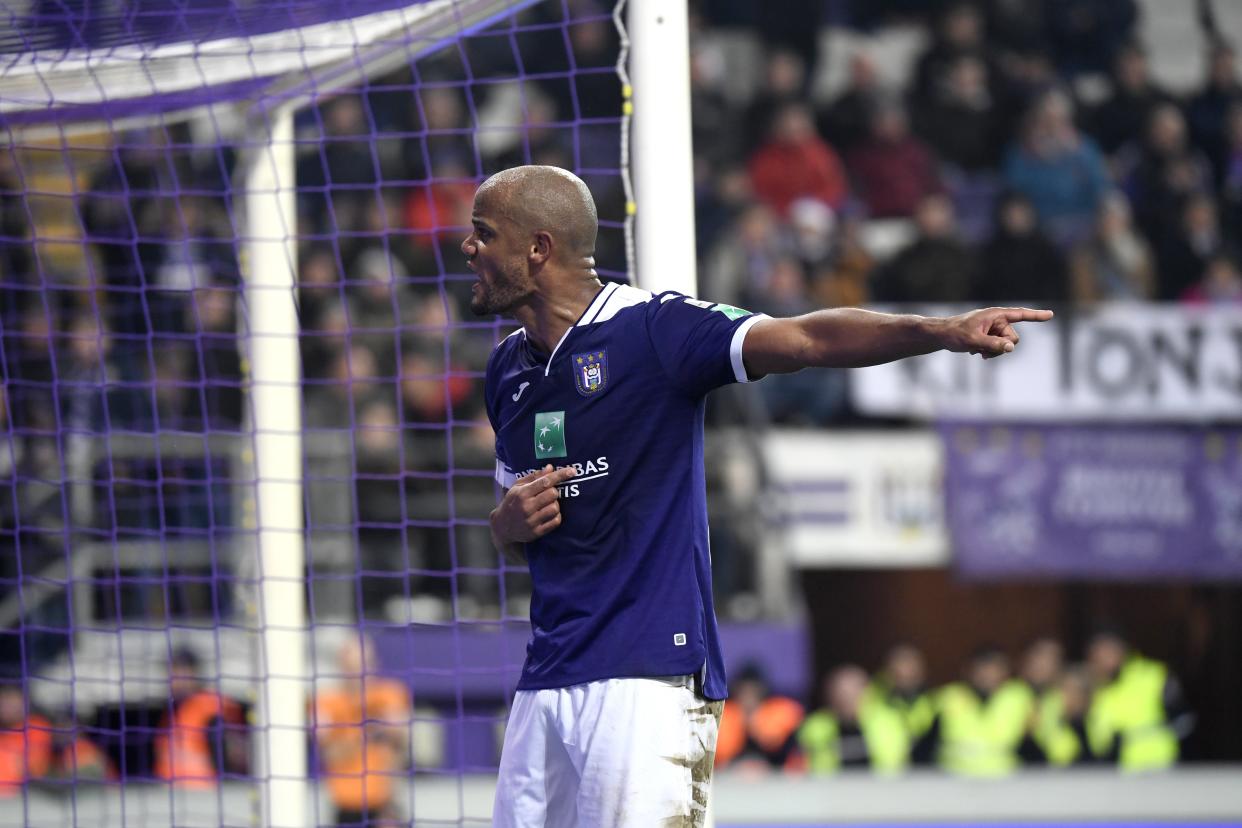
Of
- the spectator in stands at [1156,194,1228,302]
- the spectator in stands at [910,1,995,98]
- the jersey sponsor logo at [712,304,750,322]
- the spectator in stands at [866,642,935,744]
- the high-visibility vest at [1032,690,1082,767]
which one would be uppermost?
the spectator in stands at [910,1,995,98]

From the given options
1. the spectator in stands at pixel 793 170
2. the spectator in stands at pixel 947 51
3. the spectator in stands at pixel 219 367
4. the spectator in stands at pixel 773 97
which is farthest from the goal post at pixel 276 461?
the spectator in stands at pixel 947 51

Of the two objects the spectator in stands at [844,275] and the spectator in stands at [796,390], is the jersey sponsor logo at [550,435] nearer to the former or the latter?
the spectator in stands at [796,390]

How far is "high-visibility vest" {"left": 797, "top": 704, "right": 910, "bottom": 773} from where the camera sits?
32.8 feet

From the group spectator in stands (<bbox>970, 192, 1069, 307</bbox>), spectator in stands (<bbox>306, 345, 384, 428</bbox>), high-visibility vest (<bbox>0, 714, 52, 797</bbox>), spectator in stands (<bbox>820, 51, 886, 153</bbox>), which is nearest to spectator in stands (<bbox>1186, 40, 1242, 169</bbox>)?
spectator in stands (<bbox>970, 192, 1069, 307</bbox>)

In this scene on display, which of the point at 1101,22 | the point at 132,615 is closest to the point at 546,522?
the point at 132,615

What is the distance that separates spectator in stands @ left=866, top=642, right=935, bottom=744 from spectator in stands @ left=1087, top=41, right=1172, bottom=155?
442 cm

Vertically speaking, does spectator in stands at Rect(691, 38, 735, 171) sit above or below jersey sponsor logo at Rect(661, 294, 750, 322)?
above

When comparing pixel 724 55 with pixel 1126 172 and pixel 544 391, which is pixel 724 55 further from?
pixel 544 391

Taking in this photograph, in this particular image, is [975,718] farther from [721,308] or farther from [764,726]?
[721,308]

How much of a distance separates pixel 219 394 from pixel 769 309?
3.47m

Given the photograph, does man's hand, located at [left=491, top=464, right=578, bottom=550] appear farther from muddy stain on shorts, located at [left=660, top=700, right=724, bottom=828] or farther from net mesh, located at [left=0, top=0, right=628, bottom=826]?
net mesh, located at [left=0, top=0, right=628, bottom=826]

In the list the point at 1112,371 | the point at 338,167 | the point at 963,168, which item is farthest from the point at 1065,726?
the point at 338,167

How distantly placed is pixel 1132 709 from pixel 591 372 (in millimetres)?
8033

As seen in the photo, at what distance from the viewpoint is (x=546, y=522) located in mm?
3279
